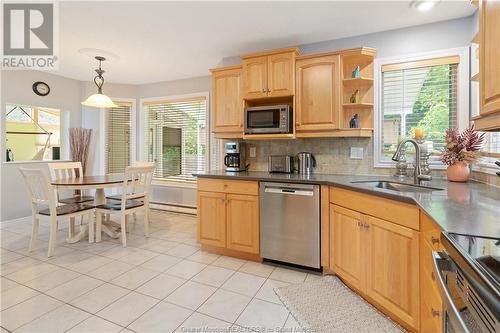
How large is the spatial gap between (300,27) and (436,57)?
1359 mm

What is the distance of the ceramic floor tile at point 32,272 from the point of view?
2289mm

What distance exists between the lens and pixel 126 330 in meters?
1.64

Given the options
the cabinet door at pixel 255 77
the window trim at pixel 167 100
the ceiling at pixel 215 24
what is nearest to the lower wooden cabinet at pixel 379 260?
the cabinet door at pixel 255 77

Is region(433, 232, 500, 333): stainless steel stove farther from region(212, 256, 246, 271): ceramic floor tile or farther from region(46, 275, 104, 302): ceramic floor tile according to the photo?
region(46, 275, 104, 302): ceramic floor tile

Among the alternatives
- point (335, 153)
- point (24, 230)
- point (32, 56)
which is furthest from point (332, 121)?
point (24, 230)

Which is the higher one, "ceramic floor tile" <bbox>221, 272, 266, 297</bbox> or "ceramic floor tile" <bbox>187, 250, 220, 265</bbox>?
"ceramic floor tile" <bbox>187, 250, 220, 265</bbox>

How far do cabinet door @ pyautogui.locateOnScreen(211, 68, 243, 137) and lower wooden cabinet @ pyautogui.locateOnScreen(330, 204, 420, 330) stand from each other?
1597mm

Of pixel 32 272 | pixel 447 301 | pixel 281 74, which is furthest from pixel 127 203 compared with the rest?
pixel 447 301

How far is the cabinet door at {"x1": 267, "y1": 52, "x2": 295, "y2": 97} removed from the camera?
2.79 metres

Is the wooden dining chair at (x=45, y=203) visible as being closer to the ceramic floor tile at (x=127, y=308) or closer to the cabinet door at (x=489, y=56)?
the ceramic floor tile at (x=127, y=308)

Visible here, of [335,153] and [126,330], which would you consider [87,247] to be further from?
[335,153]

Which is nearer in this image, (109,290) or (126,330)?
(126,330)

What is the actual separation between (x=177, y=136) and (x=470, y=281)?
459cm

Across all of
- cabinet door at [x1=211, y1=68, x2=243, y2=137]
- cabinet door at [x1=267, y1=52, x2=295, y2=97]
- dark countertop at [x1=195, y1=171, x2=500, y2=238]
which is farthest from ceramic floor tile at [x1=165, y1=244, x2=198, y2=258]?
cabinet door at [x1=267, y1=52, x2=295, y2=97]
